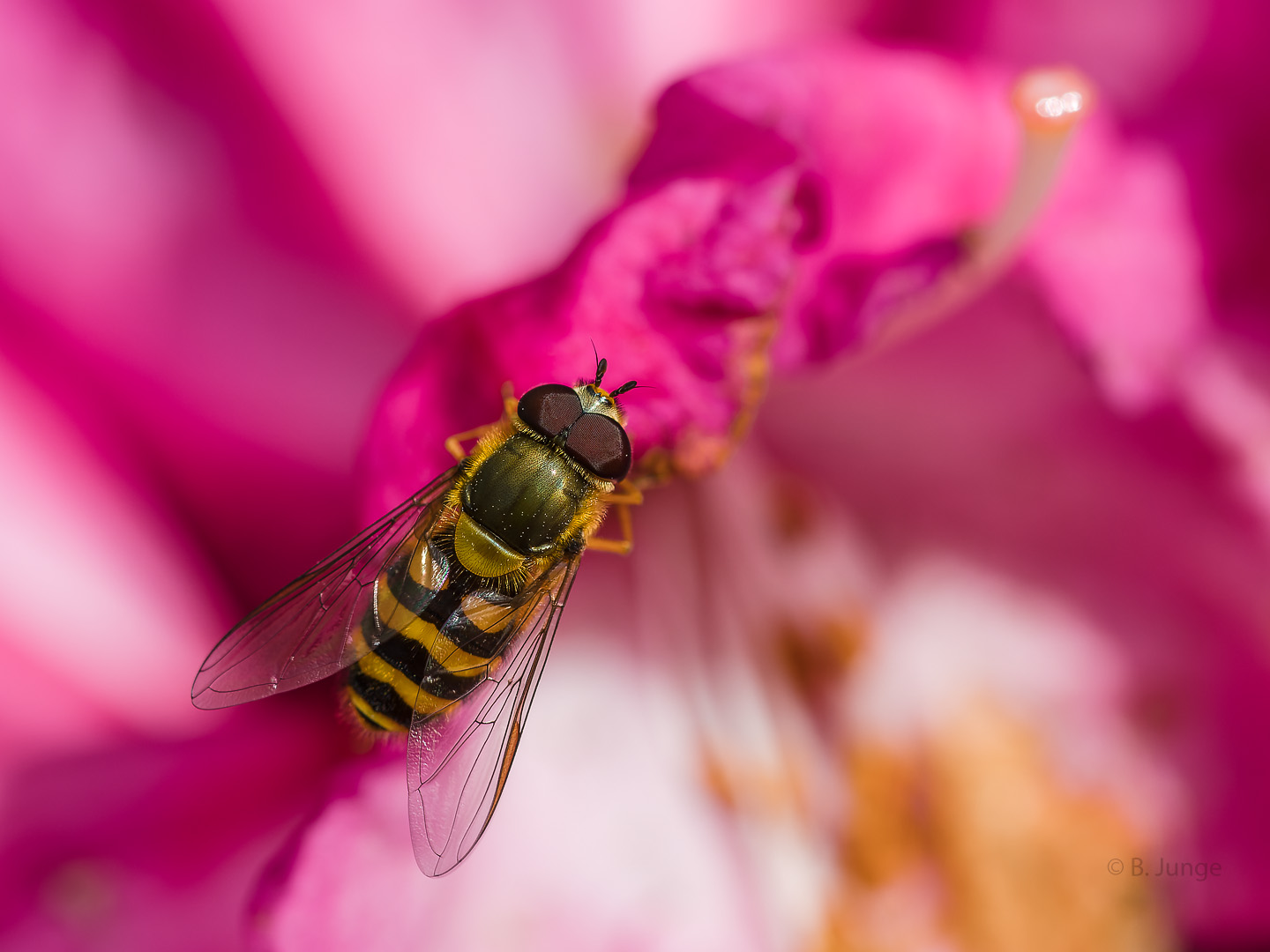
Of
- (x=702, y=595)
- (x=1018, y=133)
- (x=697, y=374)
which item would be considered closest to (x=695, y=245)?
(x=697, y=374)

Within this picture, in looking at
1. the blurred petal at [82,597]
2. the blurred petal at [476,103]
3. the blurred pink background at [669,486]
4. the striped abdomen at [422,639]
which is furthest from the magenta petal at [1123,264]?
the blurred petal at [82,597]

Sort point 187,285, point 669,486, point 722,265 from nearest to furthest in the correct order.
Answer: point 722,265 < point 187,285 < point 669,486

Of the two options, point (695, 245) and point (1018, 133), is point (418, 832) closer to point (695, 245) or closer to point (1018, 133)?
point (695, 245)

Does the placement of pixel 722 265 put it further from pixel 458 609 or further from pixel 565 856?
pixel 565 856

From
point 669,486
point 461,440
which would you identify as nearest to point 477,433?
point 461,440

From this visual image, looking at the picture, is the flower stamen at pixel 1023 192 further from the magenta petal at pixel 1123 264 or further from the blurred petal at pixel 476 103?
the blurred petal at pixel 476 103

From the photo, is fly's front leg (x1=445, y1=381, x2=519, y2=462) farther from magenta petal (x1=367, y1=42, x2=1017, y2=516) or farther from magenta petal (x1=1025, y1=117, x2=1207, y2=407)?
magenta petal (x1=1025, y1=117, x2=1207, y2=407)

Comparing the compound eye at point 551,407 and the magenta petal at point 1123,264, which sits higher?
the compound eye at point 551,407

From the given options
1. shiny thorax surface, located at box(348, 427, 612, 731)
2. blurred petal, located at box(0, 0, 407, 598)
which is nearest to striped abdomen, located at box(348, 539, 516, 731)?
shiny thorax surface, located at box(348, 427, 612, 731)
